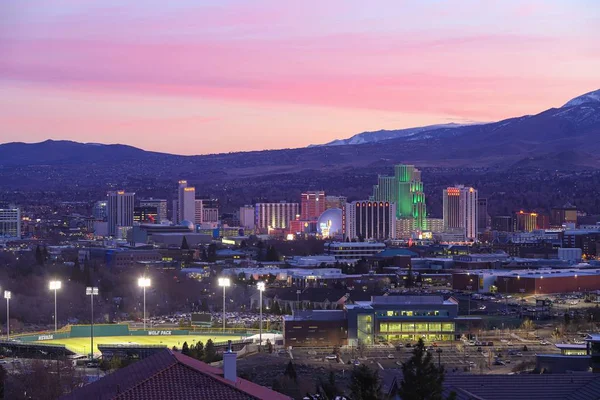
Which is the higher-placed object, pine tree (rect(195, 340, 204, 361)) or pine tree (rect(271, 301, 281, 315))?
pine tree (rect(195, 340, 204, 361))

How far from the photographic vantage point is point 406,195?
154m

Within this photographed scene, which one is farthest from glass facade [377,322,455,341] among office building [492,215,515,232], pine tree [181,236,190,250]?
office building [492,215,515,232]

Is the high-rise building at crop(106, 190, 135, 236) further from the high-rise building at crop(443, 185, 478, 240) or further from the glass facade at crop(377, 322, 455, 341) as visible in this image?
the glass facade at crop(377, 322, 455, 341)

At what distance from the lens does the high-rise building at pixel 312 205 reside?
159m

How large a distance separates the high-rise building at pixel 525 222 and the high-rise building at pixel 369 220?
674 inches

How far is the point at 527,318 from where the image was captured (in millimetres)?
55844

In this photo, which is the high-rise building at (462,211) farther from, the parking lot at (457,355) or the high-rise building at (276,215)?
the parking lot at (457,355)

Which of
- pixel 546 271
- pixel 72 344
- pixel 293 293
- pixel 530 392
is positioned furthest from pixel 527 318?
pixel 530 392

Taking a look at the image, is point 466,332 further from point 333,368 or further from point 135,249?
point 135,249

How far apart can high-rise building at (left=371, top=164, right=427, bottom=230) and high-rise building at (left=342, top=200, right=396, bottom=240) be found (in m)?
7.60

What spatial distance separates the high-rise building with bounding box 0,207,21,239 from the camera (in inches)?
5758

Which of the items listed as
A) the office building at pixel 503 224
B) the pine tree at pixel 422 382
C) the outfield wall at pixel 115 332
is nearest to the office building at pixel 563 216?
the office building at pixel 503 224

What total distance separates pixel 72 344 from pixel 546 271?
40608 mm

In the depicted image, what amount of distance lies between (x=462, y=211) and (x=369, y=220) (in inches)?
435
